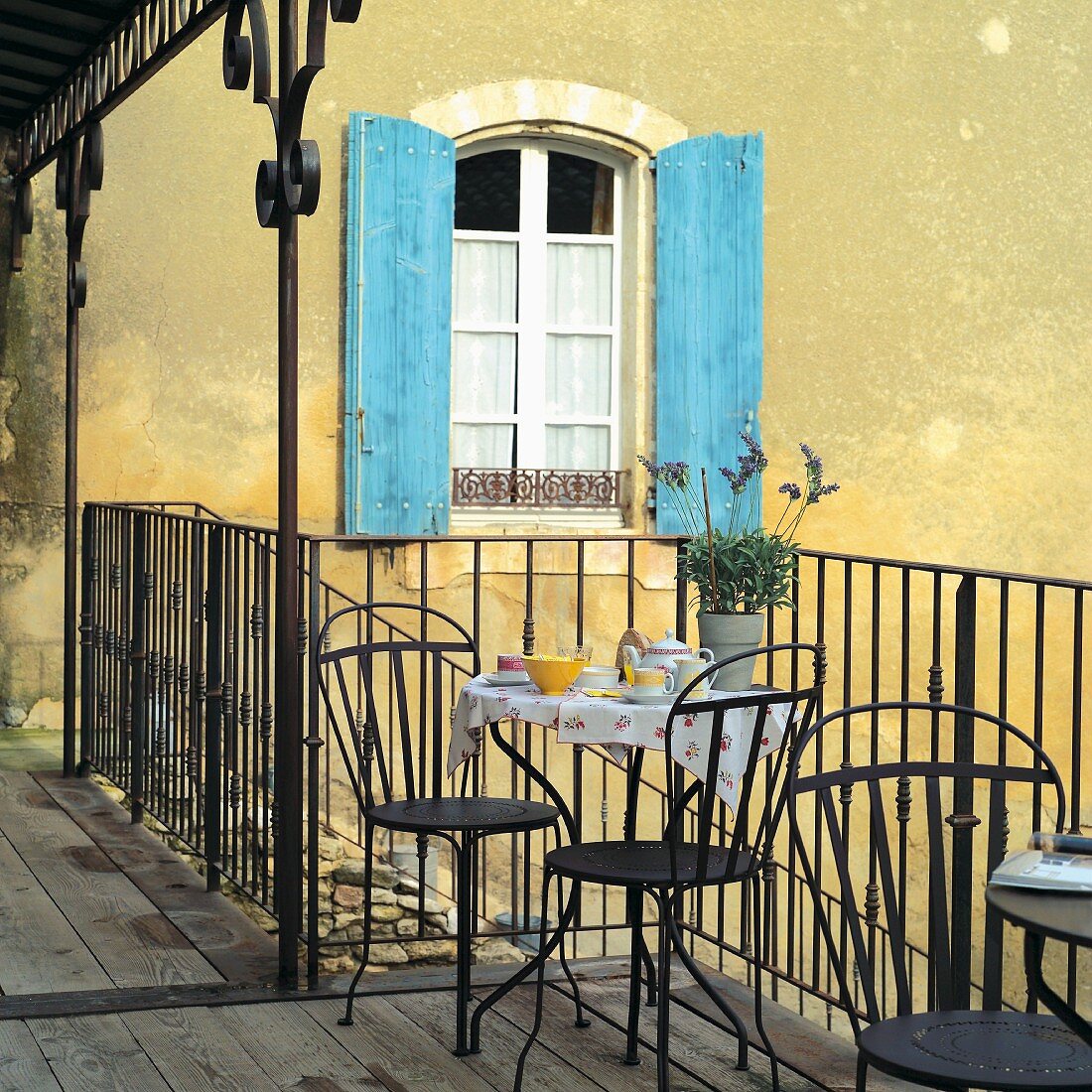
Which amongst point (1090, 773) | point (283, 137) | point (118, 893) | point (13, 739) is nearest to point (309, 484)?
point (13, 739)

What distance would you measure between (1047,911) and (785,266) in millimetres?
5893

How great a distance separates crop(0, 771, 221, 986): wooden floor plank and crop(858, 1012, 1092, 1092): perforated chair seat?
6.77 ft

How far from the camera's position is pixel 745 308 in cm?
725

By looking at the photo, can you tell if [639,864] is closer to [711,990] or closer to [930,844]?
[711,990]

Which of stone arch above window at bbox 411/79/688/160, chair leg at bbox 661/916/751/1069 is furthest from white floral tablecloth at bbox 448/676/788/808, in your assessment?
stone arch above window at bbox 411/79/688/160

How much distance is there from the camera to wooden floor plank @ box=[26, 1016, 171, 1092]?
117 inches

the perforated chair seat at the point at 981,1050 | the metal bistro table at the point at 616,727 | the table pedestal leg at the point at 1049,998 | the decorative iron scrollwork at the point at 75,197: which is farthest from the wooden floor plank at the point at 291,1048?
Answer: the decorative iron scrollwork at the point at 75,197

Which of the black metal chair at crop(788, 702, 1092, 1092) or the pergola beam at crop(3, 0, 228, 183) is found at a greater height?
the pergola beam at crop(3, 0, 228, 183)

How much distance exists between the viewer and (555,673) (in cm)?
322

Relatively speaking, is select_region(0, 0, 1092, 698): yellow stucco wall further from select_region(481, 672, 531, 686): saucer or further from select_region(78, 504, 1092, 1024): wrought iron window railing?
select_region(481, 672, 531, 686): saucer

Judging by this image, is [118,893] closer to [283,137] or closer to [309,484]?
Result: [283,137]

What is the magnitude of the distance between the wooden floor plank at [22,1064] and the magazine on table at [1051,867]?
1.93 metres

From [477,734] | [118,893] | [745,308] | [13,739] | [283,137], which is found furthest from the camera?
[745,308]

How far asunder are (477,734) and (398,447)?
141 inches
